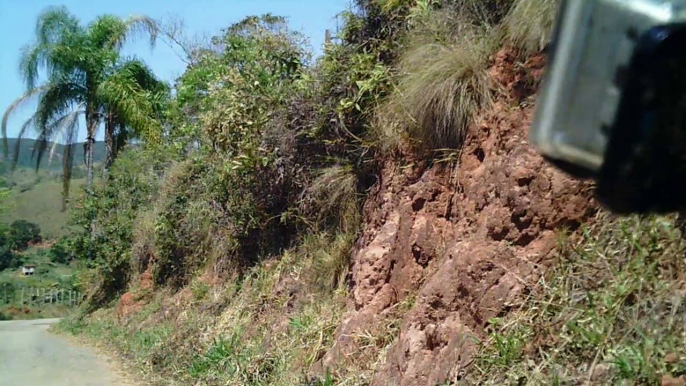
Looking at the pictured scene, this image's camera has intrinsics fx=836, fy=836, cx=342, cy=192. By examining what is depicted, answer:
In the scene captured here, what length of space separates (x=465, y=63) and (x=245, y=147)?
5.49 meters

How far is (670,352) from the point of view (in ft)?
15.7

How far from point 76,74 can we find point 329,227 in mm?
20751

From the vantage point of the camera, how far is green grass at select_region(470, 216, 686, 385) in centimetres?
493

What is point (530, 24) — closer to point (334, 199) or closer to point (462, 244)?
point (462, 244)

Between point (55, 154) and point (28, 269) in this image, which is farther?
point (28, 269)

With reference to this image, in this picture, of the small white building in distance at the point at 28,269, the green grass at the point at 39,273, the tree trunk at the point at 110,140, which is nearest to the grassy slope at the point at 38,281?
the green grass at the point at 39,273

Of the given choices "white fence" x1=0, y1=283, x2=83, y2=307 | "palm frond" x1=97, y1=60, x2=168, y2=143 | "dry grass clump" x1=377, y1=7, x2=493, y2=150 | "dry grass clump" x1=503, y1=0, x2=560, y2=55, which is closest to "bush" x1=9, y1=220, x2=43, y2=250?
"white fence" x1=0, y1=283, x2=83, y2=307

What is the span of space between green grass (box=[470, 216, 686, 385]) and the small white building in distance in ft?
143

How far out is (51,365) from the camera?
48.5 ft

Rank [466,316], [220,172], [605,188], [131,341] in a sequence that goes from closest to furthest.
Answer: [605,188], [466,316], [220,172], [131,341]

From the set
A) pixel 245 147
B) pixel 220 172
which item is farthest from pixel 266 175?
pixel 220 172

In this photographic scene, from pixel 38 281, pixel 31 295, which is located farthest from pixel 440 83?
pixel 38 281

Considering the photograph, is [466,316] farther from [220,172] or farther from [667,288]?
[220,172]

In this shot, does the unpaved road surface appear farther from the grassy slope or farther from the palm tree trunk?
the grassy slope
